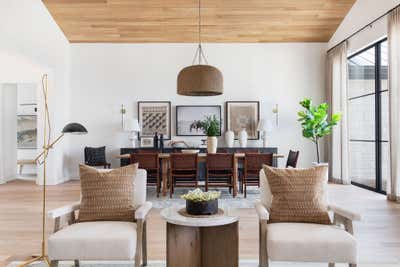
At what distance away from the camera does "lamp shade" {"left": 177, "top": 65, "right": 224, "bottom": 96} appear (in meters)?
3.27

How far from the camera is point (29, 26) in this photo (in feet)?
22.0

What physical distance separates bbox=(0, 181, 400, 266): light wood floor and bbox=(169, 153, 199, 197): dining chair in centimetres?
110

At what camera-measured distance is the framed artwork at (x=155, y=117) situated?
8227 mm

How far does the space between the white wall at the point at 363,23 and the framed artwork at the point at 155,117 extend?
14.5ft

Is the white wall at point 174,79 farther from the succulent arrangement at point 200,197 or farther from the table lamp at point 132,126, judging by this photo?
the succulent arrangement at point 200,197

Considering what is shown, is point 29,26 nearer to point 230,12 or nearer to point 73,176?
point 73,176

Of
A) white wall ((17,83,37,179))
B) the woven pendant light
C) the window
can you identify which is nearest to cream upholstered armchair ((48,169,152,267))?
the woven pendant light

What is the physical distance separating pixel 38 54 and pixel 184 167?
13.3 feet

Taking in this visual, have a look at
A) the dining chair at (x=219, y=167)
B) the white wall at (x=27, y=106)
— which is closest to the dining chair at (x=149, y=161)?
the dining chair at (x=219, y=167)

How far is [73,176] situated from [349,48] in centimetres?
730

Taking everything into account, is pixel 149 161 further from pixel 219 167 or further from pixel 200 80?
pixel 200 80

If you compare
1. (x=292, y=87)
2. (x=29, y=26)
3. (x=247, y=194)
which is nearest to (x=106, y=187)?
(x=247, y=194)

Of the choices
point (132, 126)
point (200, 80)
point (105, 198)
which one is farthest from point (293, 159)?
point (105, 198)

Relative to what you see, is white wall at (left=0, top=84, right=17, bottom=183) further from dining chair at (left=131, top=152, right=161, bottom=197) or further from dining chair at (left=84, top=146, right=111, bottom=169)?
dining chair at (left=131, top=152, right=161, bottom=197)
